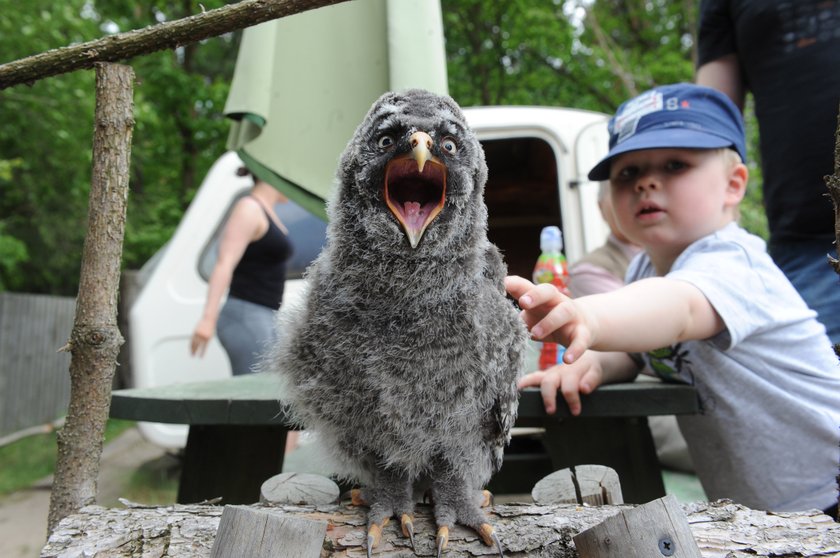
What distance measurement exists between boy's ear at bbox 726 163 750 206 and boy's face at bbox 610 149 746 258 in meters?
0.05

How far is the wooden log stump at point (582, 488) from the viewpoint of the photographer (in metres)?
1.39

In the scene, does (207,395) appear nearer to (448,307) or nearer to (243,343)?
(448,307)

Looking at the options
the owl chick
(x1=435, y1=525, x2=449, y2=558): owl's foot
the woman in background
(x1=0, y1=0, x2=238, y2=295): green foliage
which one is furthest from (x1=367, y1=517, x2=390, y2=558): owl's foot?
(x1=0, y1=0, x2=238, y2=295): green foliage

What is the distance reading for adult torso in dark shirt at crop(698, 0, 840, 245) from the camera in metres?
2.17

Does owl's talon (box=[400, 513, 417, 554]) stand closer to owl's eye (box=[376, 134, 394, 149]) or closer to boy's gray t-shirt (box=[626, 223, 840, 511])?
owl's eye (box=[376, 134, 394, 149])

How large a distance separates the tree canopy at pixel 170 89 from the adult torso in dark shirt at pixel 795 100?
6.97 metres

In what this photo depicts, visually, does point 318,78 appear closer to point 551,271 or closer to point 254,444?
point 551,271

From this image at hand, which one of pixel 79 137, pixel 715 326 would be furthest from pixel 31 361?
pixel 715 326

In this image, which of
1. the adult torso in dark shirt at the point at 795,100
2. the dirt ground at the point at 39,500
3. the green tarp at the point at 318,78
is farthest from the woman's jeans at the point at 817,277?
the dirt ground at the point at 39,500

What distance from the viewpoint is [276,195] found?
4027 millimetres

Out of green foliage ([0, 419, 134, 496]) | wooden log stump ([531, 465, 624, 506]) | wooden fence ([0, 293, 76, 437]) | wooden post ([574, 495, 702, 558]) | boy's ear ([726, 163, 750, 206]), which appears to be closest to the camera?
wooden post ([574, 495, 702, 558])

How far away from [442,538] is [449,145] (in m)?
0.71

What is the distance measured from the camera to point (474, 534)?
1.17m

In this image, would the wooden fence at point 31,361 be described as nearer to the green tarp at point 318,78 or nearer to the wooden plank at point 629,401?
the green tarp at point 318,78
